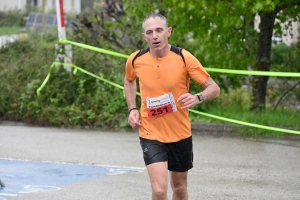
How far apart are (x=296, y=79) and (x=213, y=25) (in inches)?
104

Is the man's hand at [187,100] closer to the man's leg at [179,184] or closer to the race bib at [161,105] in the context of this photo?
the race bib at [161,105]

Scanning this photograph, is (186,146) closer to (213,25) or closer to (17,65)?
(213,25)

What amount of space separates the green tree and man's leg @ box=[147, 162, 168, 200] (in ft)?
25.4

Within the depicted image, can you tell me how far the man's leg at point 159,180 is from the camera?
277 inches

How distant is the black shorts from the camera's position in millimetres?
7277

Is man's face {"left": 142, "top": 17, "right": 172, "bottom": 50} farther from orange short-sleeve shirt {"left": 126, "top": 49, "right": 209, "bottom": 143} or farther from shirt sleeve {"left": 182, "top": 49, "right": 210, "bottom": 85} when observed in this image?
shirt sleeve {"left": 182, "top": 49, "right": 210, "bottom": 85}

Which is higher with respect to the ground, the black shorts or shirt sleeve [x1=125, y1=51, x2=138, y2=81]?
shirt sleeve [x1=125, y1=51, x2=138, y2=81]

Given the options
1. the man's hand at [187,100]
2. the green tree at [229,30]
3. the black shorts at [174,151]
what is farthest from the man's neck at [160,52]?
the green tree at [229,30]

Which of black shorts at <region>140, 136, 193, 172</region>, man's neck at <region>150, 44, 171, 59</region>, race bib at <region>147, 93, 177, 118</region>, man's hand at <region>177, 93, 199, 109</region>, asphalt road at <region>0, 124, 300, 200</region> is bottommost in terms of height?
asphalt road at <region>0, 124, 300, 200</region>

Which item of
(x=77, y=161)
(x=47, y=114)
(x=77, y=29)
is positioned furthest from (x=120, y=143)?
(x=77, y=29)

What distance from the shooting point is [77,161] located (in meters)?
12.0

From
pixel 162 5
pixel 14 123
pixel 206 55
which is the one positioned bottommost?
pixel 14 123

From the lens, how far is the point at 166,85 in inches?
285

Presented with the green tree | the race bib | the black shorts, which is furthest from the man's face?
the green tree
